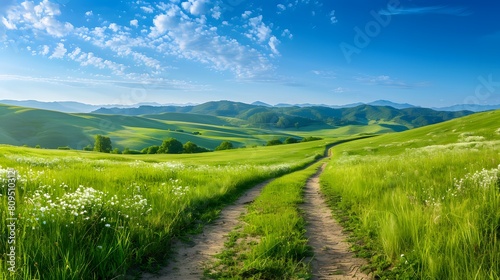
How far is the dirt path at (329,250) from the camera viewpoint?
5.90 metres

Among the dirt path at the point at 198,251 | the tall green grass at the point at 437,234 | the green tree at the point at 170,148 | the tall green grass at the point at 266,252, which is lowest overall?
the green tree at the point at 170,148

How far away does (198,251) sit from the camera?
7191mm

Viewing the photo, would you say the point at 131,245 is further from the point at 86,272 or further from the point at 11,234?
the point at 11,234

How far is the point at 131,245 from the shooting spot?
6.41 metres

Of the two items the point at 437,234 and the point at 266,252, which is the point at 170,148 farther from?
the point at 437,234

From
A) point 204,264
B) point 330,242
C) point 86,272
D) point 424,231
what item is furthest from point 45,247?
point 424,231

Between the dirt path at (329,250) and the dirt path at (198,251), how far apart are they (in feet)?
7.38

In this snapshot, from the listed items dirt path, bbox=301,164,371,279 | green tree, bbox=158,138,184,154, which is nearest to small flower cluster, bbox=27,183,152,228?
dirt path, bbox=301,164,371,279

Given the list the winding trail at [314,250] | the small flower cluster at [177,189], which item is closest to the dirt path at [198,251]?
the winding trail at [314,250]

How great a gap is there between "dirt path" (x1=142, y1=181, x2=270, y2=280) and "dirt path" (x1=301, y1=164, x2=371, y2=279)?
225cm

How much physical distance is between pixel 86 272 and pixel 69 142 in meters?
205

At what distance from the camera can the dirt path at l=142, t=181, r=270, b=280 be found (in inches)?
234

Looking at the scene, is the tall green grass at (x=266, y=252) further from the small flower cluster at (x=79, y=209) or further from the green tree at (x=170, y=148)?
the green tree at (x=170, y=148)

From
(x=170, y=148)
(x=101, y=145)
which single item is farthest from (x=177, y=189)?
(x=101, y=145)
